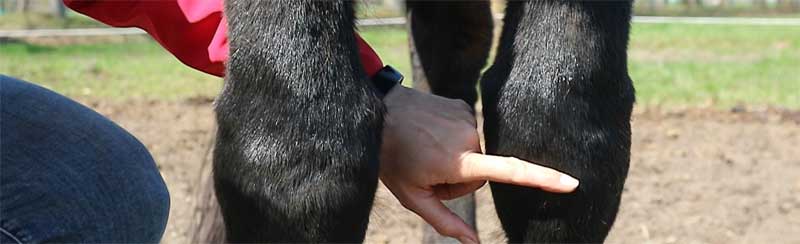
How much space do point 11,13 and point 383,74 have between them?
1502 cm

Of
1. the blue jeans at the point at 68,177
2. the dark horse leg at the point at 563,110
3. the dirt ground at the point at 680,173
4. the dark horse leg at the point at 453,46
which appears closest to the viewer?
the blue jeans at the point at 68,177

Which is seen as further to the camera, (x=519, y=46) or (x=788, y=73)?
(x=788, y=73)

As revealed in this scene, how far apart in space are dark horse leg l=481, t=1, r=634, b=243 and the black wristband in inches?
4.5

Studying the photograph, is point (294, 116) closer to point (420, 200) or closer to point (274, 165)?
point (274, 165)

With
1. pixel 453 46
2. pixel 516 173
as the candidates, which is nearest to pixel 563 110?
pixel 516 173

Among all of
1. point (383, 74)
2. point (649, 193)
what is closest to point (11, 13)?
point (649, 193)

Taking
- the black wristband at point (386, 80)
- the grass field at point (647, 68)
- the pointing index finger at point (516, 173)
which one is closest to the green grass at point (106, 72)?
the grass field at point (647, 68)

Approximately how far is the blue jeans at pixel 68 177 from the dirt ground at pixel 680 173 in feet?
5.40

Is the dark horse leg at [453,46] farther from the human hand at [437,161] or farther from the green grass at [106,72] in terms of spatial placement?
the green grass at [106,72]

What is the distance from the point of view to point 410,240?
3.85 m

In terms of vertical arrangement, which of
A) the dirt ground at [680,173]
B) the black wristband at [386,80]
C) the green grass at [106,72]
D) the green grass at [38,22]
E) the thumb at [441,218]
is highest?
the black wristband at [386,80]

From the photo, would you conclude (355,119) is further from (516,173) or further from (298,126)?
(516,173)

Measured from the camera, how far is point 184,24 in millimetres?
1634

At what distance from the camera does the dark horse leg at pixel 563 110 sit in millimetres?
1421
